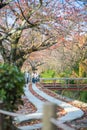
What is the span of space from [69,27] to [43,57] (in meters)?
31.5

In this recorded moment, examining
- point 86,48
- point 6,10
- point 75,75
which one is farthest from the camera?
point 86,48

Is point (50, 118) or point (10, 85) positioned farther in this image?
point (10, 85)

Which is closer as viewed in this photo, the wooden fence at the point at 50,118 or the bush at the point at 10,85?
the wooden fence at the point at 50,118

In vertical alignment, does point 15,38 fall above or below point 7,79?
above

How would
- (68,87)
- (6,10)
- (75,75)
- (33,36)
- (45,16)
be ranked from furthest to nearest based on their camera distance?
(75,75)
(68,87)
(33,36)
(6,10)
(45,16)

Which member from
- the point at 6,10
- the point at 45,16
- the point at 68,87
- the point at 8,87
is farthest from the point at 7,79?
the point at 68,87

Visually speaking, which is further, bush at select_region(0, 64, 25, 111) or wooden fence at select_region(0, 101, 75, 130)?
bush at select_region(0, 64, 25, 111)

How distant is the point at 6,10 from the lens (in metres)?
17.0

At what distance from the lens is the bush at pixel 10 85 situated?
6.80m

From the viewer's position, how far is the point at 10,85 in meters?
6.78

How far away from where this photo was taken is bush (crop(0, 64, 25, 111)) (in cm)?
680

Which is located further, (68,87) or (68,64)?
(68,64)

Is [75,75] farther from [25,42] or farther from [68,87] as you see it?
[25,42]

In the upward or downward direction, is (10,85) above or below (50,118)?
above
